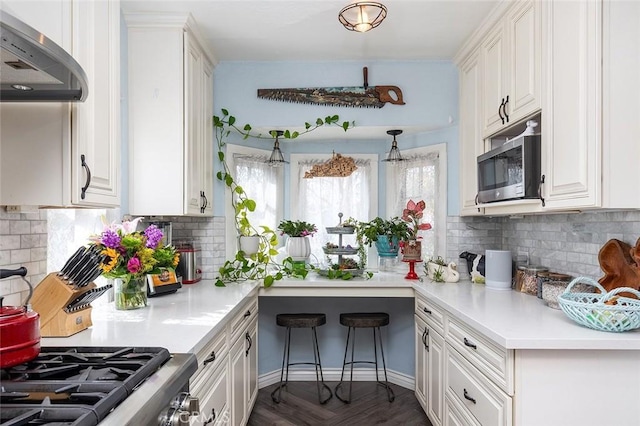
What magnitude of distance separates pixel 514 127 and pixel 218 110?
208cm

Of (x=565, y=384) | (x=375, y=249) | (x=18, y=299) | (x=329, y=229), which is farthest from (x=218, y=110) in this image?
(x=565, y=384)

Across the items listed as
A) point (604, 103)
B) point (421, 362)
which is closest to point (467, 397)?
point (421, 362)

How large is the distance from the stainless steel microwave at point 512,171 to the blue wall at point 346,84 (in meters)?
0.65

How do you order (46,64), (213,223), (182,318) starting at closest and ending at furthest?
(46,64) → (182,318) → (213,223)

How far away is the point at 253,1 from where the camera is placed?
228 cm

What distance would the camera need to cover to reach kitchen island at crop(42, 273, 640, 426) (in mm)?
1477

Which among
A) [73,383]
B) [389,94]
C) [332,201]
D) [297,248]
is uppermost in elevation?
[389,94]

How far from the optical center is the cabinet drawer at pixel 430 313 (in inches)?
94.3

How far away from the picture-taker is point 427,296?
8.43 ft

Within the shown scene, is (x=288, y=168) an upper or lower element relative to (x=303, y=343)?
upper

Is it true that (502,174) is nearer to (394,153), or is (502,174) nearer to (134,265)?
(394,153)

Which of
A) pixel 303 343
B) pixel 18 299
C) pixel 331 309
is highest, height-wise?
pixel 18 299

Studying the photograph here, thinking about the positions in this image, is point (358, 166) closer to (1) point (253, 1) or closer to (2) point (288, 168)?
(2) point (288, 168)

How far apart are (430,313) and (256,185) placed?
1763mm
